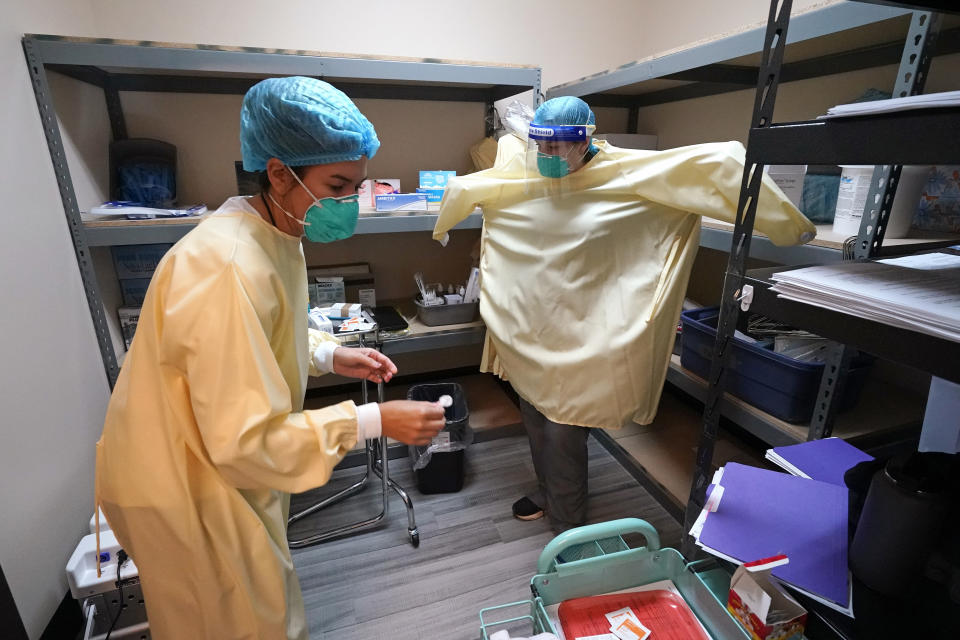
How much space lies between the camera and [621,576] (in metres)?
0.94

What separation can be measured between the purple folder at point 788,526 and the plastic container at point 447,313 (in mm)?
1503

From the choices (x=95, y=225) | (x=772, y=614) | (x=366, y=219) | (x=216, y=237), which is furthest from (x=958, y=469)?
(x=95, y=225)

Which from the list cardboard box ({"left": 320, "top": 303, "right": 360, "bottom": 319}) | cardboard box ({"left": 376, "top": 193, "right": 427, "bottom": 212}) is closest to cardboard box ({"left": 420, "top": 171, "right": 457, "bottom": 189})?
cardboard box ({"left": 376, "top": 193, "right": 427, "bottom": 212})

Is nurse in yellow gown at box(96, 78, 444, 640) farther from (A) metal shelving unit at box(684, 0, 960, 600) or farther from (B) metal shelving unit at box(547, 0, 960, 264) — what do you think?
(B) metal shelving unit at box(547, 0, 960, 264)

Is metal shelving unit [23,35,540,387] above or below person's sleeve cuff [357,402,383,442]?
above

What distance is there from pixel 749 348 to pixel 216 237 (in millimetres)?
1370

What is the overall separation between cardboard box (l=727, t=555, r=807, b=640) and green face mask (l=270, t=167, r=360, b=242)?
3.13 ft

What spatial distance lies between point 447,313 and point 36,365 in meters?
1.43

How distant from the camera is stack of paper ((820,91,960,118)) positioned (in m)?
0.45

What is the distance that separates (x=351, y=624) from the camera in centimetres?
150

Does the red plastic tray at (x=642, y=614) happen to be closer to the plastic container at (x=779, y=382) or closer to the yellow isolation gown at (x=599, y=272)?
the plastic container at (x=779, y=382)

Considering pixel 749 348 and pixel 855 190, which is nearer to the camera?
pixel 855 190

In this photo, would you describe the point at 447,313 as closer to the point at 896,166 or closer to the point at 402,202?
the point at 402,202

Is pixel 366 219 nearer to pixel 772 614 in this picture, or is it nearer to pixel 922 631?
pixel 772 614
